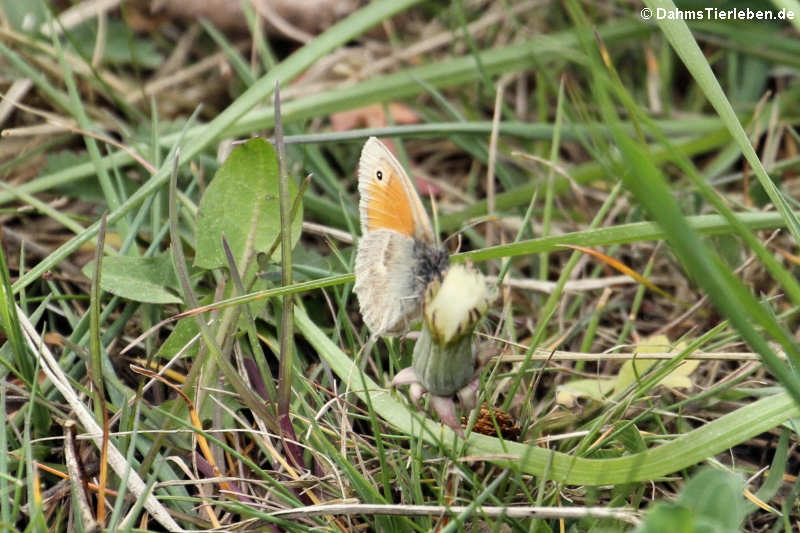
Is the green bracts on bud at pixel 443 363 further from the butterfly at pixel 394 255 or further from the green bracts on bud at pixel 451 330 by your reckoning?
the butterfly at pixel 394 255

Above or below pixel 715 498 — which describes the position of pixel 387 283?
above

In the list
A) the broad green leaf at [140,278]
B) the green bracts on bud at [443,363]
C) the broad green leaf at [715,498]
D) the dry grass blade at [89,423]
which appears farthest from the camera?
the broad green leaf at [140,278]

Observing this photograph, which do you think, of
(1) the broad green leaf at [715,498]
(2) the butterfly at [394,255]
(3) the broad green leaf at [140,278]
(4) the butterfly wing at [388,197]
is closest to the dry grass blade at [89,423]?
(3) the broad green leaf at [140,278]

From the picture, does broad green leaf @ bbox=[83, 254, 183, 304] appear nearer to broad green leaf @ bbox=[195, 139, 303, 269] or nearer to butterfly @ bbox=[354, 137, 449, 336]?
broad green leaf @ bbox=[195, 139, 303, 269]

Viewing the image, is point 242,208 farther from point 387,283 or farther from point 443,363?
point 443,363

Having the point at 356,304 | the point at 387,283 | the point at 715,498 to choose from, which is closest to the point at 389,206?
the point at 387,283

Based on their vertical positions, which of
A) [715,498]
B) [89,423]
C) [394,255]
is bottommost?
[89,423]

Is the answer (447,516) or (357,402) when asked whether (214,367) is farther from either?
(447,516)
